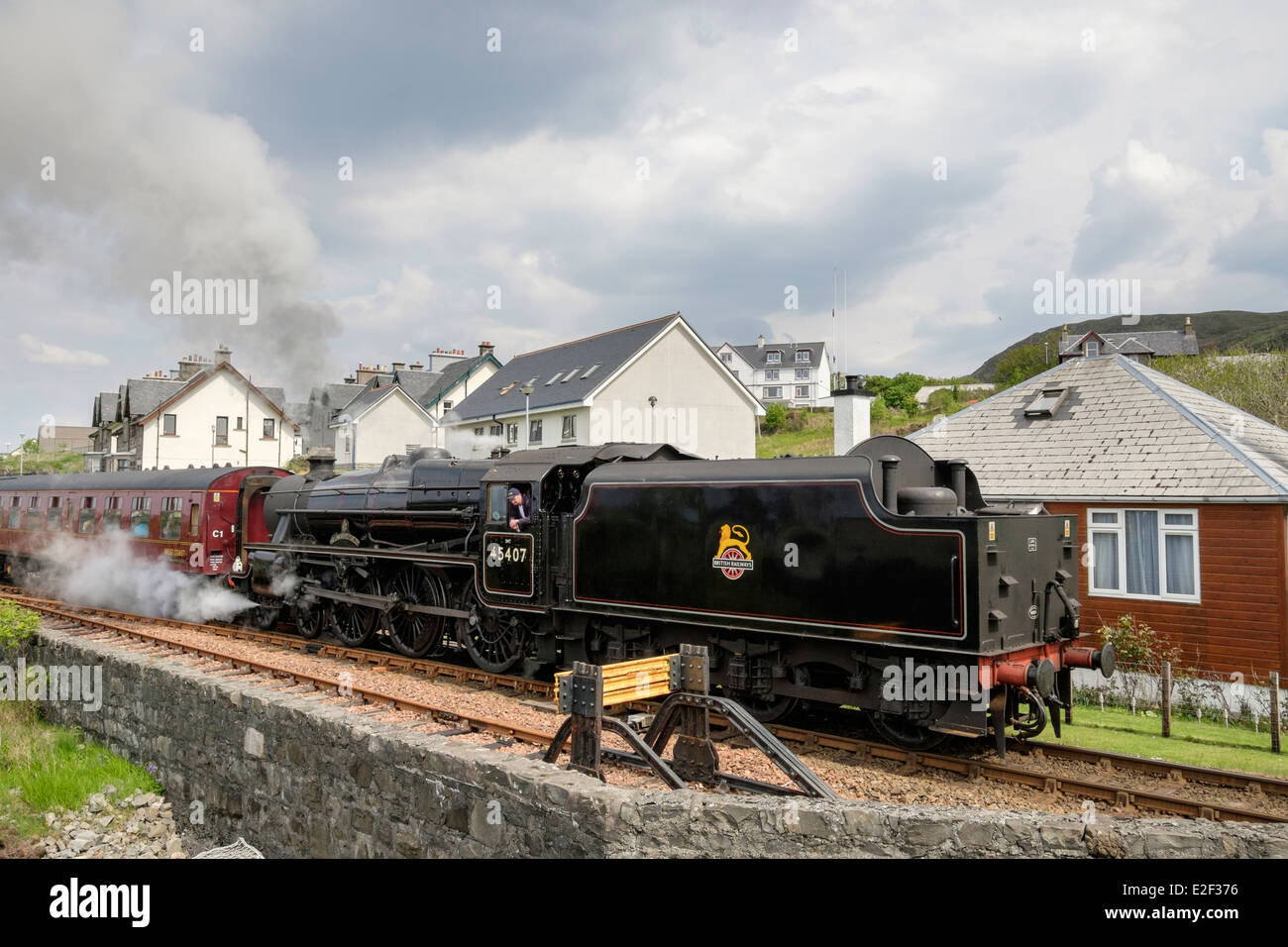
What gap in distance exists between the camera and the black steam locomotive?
7.72 m

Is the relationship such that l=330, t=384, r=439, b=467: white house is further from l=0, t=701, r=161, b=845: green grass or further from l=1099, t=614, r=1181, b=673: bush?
l=1099, t=614, r=1181, b=673: bush

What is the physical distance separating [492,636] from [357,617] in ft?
10.9

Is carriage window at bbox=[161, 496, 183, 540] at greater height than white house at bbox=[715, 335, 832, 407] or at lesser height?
lesser

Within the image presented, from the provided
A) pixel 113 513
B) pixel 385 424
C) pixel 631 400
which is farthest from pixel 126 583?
pixel 385 424

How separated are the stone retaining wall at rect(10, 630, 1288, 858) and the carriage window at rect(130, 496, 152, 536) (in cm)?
685

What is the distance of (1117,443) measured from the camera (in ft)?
46.1

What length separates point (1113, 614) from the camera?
13.3 metres

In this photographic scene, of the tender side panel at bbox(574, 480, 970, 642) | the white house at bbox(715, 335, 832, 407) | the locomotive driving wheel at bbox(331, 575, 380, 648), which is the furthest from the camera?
the white house at bbox(715, 335, 832, 407)

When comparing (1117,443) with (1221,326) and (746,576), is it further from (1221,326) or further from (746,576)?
(1221,326)

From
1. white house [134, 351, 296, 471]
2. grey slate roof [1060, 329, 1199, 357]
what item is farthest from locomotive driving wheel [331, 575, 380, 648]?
grey slate roof [1060, 329, 1199, 357]

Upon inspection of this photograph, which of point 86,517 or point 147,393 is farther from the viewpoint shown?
point 147,393

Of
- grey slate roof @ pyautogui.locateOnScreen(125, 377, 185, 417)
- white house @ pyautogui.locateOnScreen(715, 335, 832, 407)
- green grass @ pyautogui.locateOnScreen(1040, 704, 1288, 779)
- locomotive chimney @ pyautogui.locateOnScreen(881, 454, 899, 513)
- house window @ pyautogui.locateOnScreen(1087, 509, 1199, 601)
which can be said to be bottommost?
green grass @ pyautogui.locateOnScreen(1040, 704, 1288, 779)
